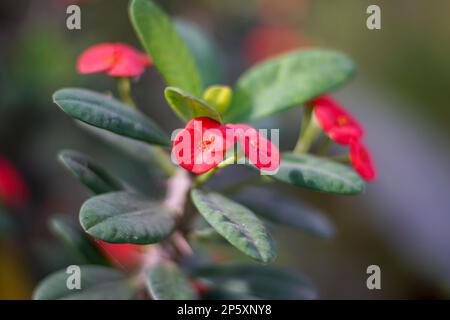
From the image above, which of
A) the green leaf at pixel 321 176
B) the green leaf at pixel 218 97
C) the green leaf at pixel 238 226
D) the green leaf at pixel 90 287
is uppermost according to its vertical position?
the green leaf at pixel 218 97

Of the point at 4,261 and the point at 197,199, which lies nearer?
the point at 197,199

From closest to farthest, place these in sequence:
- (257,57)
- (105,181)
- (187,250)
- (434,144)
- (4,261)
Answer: (105,181)
(187,250)
(4,261)
(257,57)
(434,144)

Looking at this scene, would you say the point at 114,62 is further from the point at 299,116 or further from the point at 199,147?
the point at 299,116

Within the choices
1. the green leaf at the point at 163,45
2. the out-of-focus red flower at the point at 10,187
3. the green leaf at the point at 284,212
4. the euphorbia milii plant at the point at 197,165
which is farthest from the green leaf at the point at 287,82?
the out-of-focus red flower at the point at 10,187

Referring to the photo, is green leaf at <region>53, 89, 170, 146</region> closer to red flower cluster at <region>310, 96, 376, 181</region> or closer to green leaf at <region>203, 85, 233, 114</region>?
green leaf at <region>203, 85, 233, 114</region>

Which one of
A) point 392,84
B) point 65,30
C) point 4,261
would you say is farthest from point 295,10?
point 4,261

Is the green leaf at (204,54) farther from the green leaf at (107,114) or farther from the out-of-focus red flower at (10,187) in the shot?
the out-of-focus red flower at (10,187)
